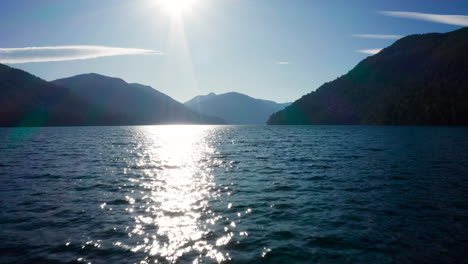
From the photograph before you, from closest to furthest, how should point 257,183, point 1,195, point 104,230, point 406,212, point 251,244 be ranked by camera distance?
point 251,244, point 104,230, point 406,212, point 1,195, point 257,183

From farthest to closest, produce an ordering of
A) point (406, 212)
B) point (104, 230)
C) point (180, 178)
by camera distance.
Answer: point (180, 178) → point (406, 212) → point (104, 230)

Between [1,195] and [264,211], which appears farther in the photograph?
[1,195]

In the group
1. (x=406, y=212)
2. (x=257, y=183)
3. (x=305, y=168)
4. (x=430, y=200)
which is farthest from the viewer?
(x=305, y=168)

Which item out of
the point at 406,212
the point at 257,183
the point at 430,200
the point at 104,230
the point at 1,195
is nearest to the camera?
the point at 104,230

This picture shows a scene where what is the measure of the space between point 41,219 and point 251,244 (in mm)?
12850

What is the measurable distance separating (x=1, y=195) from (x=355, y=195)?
2841 centimetres

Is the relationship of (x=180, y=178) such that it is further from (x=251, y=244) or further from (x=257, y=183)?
(x=251, y=244)

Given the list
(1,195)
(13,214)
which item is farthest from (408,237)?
(1,195)

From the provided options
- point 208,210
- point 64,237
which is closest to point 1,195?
point 64,237

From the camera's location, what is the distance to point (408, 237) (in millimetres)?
13656

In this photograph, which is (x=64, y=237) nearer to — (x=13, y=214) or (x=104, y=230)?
(x=104, y=230)

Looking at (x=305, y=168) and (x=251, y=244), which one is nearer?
(x=251, y=244)

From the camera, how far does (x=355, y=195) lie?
22.0 meters

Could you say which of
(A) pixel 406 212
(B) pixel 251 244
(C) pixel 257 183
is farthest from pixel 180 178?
(A) pixel 406 212
